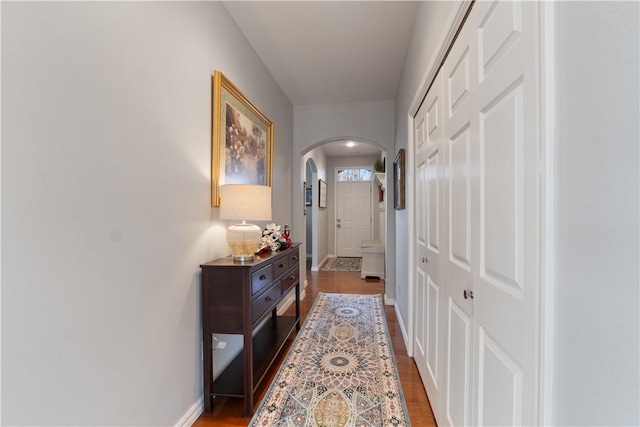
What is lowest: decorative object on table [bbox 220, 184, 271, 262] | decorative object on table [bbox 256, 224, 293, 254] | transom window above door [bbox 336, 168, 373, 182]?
decorative object on table [bbox 256, 224, 293, 254]

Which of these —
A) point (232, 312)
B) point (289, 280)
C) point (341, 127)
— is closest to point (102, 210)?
point (232, 312)

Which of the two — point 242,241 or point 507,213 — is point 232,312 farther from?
point 507,213

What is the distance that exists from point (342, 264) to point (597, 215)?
6197 millimetres

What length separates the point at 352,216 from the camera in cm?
765

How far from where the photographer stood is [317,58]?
2.79m

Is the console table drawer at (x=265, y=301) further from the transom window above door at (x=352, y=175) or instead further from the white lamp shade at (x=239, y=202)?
the transom window above door at (x=352, y=175)

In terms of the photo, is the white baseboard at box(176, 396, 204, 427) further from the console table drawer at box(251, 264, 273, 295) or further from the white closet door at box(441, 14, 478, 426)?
the white closet door at box(441, 14, 478, 426)

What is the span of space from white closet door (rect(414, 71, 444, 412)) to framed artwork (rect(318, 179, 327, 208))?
4.27 meters

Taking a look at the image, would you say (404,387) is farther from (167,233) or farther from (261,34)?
(261,34)

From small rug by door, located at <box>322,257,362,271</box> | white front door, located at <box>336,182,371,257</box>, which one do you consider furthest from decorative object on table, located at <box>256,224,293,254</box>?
white front door, located at <box>336,182,371,257</box>

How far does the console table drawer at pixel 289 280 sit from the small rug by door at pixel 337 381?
53cm

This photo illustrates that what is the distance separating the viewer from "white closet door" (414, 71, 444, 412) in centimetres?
158

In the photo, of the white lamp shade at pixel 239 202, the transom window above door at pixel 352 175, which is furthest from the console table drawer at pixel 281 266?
the transom window above door at pixel 352 175

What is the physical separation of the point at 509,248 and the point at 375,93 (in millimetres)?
3230
